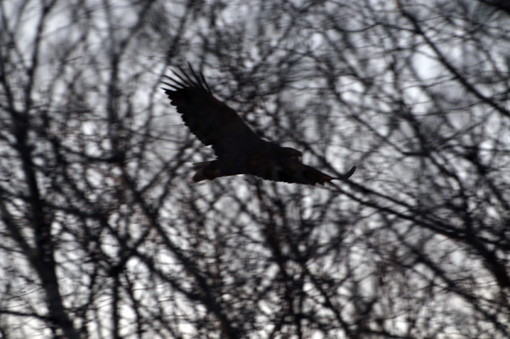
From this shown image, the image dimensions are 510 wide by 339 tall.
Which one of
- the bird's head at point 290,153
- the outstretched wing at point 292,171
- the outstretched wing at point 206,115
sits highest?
the outstretched wing at point 206,115

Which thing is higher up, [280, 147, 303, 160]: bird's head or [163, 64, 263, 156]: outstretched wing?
[163, 64, 263, 156]: outstretched wing

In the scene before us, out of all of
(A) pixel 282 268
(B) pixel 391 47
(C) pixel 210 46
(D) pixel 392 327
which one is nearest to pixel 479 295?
(D) pixel 392 327

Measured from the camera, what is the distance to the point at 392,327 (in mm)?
6922

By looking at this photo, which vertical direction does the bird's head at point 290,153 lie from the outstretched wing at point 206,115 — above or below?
below

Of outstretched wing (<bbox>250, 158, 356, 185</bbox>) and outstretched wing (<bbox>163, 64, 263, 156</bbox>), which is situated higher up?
outstretched wing (<bbox>163, 64, 263, 156</bbox>)

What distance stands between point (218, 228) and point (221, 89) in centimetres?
170

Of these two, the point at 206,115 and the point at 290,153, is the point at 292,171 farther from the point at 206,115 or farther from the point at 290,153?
the point at 206,115

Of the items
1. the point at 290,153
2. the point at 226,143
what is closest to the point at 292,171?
the point at 290,153

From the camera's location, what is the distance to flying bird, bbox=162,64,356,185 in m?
7.04

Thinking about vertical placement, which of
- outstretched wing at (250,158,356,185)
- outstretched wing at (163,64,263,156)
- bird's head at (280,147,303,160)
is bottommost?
outstretched wing at (250,158,356,185)

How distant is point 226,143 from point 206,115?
1.17ft

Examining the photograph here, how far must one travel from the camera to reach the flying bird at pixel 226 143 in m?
7.04

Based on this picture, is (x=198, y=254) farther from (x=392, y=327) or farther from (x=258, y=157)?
(x=392, y=327)

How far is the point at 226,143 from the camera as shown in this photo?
725 cm
